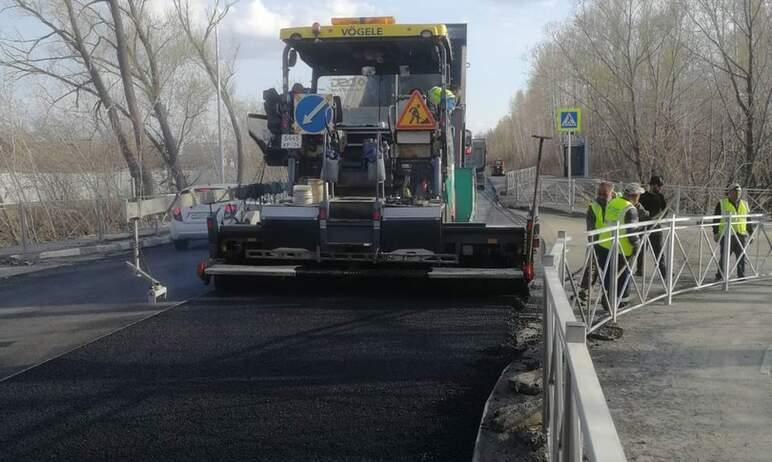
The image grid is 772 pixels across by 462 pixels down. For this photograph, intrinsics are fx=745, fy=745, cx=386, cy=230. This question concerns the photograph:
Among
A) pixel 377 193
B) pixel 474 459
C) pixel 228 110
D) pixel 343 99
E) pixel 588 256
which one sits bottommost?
pixel 474 459

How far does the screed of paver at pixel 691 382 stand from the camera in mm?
4699

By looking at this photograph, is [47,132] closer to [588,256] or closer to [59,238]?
[59,238]

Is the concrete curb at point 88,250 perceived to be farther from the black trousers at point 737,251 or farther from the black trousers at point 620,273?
the black trousers at point 737,251

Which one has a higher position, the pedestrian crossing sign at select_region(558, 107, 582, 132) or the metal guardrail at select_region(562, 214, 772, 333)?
the pedestrian crossing sign at select_region(558, 107, 582, 132)

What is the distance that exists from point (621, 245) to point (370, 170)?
3.33 meters

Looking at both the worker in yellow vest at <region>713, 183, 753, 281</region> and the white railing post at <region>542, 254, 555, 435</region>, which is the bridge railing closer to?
the white railing post at <region>542, 254, 555, 435</region>

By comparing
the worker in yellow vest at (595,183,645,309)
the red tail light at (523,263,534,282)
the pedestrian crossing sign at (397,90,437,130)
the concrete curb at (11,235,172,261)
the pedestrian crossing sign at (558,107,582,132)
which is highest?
the pedestrian crossing sign at (558,107,582,132)

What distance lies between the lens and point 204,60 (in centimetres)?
3400

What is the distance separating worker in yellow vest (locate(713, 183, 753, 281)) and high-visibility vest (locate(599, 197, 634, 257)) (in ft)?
7.30

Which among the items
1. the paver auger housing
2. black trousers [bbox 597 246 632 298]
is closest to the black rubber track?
the paver auger housing

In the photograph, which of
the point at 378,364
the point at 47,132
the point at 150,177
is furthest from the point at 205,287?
the point at 150,177

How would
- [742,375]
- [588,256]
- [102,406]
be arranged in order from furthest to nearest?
[588,256], [742,375], [102,406]

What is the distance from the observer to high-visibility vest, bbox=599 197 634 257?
8.13 meters

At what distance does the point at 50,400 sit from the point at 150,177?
21424 mm
